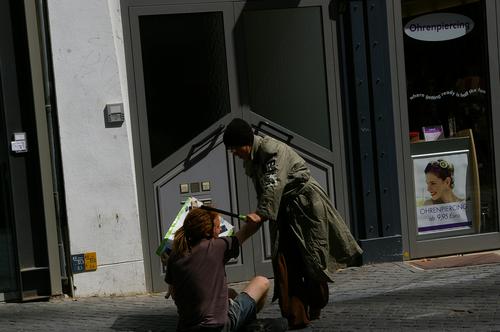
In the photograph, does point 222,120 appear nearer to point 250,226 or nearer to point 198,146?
point 198,146

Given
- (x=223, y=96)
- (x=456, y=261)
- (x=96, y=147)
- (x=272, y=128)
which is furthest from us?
(x=456, y=261)

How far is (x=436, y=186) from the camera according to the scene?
28.6 ft

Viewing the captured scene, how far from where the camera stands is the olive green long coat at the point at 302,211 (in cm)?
588

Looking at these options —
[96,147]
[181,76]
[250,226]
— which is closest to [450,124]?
[181,76]

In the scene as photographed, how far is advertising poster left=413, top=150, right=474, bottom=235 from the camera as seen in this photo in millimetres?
8672

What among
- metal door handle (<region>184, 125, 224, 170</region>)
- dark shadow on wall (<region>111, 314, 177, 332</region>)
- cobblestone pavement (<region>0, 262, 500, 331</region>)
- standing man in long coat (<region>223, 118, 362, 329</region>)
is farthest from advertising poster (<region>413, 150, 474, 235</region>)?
dark shadow on wall (<region>111, 314, 177, 332</region>)

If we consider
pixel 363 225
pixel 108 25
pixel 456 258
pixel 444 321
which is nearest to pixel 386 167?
pixel 363 225

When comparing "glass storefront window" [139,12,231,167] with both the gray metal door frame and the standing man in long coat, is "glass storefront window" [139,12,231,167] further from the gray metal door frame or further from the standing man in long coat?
the standing man in long coat

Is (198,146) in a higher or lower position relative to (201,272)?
higher

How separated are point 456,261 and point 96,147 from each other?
12.1ft

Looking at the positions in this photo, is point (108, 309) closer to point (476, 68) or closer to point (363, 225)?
point (363, 225)

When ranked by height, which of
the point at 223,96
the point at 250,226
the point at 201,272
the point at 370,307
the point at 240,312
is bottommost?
the point at 370,307

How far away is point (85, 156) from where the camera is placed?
7625 mm

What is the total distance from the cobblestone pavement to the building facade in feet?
1.13
